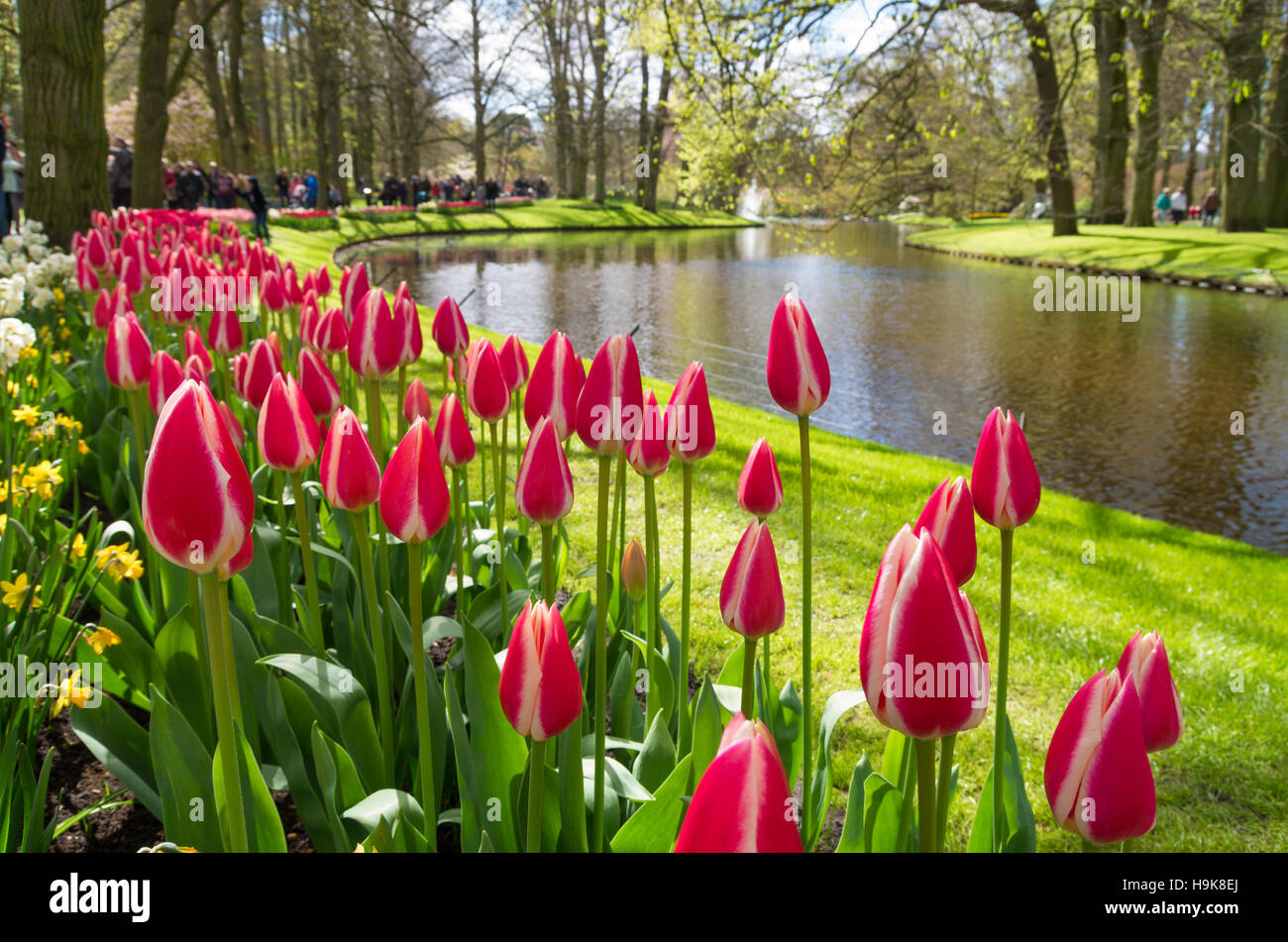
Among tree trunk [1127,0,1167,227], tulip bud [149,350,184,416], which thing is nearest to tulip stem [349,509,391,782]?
tulip bud [149,350,184,416]

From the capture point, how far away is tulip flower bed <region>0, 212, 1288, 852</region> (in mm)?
962

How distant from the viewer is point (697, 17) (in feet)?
40.8

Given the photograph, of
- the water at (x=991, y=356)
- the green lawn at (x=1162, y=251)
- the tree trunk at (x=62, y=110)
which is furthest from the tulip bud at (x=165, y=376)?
the green lawn at (x=1162, y=251)

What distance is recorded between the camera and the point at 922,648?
0.85 m

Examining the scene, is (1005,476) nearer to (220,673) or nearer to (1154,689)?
(1154,689)

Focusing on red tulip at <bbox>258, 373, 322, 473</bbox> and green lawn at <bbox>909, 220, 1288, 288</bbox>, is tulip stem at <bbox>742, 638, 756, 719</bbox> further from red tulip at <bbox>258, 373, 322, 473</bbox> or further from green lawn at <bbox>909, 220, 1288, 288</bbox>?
green lawn at <bbox>909, 220, 1288, 288</bbox>

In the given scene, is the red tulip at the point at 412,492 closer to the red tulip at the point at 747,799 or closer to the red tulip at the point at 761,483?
the red tulip at the point at 761,483

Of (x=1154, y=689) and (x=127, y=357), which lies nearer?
(x=1154, y=689)

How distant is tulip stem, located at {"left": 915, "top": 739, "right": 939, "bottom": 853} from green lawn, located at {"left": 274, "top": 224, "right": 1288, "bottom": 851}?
62.4 inches

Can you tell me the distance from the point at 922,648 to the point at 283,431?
4.26ft

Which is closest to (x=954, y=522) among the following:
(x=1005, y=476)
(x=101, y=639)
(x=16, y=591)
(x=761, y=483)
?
(x=1005, y=476)

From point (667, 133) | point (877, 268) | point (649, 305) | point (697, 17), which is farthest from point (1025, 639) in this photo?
point (667, 133)

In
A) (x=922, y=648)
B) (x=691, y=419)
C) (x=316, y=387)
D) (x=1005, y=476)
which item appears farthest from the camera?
(x=316, y=387)

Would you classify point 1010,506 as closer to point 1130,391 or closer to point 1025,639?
point 1025,639
